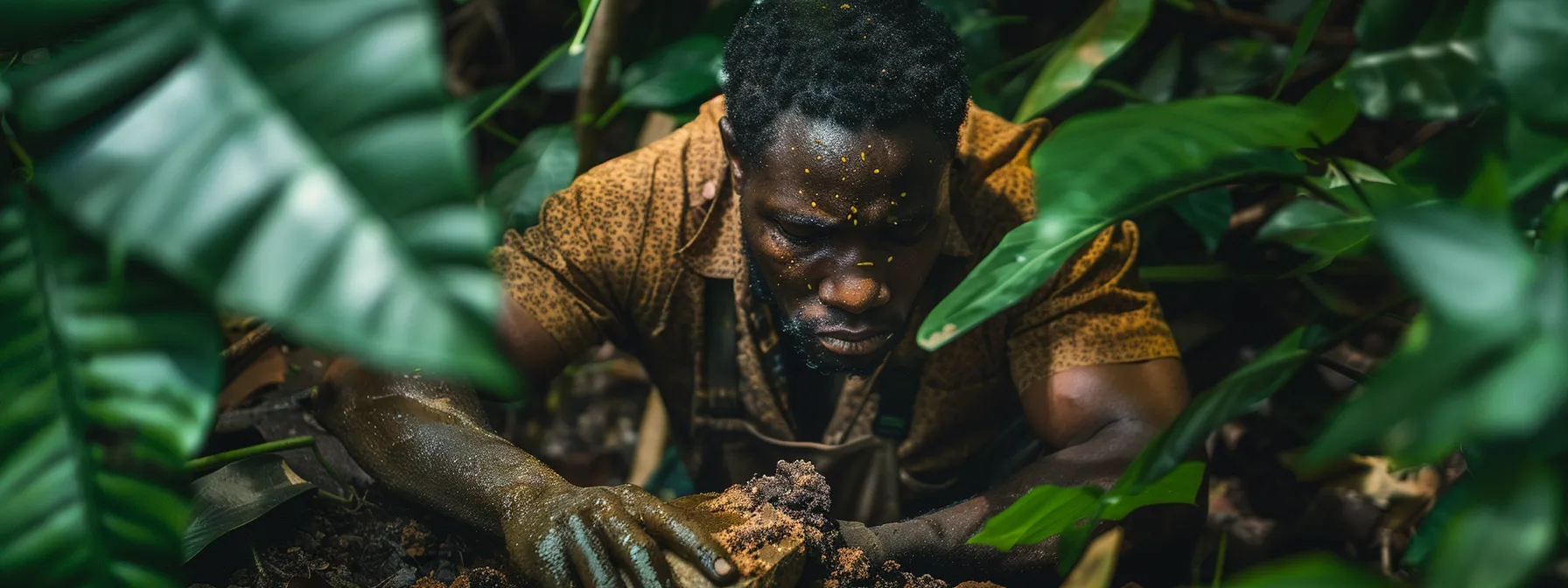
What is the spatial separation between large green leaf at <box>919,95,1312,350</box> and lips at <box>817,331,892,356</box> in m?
0.31

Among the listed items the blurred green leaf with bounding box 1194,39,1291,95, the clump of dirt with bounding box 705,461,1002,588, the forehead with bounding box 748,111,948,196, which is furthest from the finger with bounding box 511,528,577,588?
the blurred green leaf with bounding box 1194,39,1291,95

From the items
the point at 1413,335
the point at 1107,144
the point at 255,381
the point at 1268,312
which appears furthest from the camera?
the point at 1268,312

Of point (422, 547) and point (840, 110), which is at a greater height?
point (840, 110)

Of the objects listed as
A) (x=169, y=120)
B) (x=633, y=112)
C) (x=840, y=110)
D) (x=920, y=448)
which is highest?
(x=169, y=120)

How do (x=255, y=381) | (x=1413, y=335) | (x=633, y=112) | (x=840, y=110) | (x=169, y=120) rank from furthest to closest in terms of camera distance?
(x=633, y=112) → (x=255, y=381) → (x=840, y=110) → (x=1413, y=335) → (x=169, y=120)

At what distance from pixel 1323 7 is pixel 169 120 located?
1.02 meters

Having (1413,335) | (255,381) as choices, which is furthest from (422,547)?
(1413,335)

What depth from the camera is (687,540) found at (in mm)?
1084

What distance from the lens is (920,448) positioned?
1709 mm

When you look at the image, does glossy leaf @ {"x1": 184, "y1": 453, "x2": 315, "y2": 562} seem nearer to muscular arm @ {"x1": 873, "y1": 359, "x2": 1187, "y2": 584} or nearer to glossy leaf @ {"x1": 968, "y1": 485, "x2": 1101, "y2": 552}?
muscular arm @ {"x1": 873, "y1": 359, "x2": 1187, "y2": 584}

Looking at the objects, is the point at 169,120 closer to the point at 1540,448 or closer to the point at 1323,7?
the point at 1540,448

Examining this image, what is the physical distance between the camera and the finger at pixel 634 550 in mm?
1077

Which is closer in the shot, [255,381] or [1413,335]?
[1413,335]

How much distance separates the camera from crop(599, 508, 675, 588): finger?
1077 millimetres
